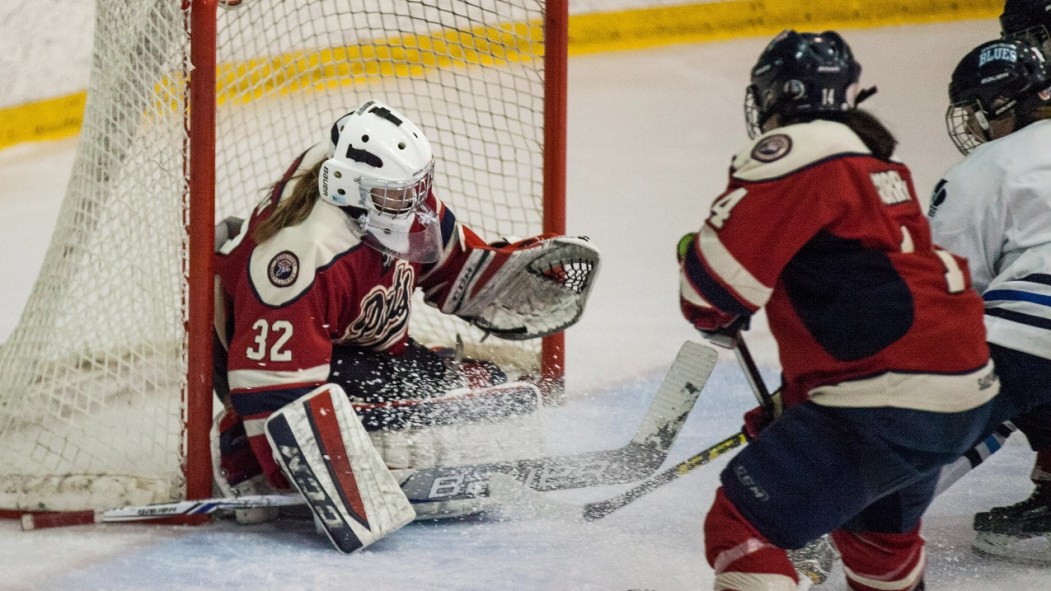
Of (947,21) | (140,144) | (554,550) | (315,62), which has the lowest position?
(554,550)

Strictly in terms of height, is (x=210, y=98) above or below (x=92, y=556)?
above

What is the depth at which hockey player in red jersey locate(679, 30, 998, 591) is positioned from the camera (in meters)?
1.59

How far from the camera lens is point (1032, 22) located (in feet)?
9.45

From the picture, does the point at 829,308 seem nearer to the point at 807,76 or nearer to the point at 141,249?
the point at 807,76

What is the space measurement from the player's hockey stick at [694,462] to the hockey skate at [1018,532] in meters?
0.46

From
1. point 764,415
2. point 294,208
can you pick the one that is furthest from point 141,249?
point 764,415

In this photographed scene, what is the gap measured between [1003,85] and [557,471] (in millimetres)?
1086

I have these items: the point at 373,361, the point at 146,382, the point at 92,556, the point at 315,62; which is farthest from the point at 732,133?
the point at 92,556

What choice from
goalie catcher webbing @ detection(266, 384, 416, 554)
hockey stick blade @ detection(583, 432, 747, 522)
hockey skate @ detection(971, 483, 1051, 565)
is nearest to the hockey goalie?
goalie catcher webbing @ detection(266, 384, 416, 554)

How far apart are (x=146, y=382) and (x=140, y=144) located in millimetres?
438

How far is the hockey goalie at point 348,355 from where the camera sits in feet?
6.89

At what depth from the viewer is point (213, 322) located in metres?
2.26

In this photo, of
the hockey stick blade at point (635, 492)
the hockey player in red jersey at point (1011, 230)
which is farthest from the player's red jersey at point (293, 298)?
the hockey player in red jersey at point (1011, 230)

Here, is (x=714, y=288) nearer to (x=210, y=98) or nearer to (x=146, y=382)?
(x=210, y=98)
